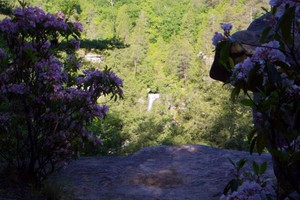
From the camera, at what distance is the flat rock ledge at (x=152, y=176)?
4.21 meters

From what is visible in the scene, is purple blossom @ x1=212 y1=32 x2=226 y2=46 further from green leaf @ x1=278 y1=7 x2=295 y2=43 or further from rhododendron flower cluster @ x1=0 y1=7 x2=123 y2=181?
rhododendron flower cluster @ x1=0 y1=7 x2=123 y2=181

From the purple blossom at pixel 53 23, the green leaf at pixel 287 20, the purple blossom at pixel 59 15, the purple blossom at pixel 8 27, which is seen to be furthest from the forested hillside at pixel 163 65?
the green leaf at pixel 287 20

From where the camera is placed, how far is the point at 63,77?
12.0 feet

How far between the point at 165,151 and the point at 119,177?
1.77 meters

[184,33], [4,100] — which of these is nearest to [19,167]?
[4,100]

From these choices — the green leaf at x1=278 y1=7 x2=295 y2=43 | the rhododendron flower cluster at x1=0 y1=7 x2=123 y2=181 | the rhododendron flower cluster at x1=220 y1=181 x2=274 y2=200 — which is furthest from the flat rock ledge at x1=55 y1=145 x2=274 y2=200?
the green leaf at x1=278 y1=7 x2=295 y2=43

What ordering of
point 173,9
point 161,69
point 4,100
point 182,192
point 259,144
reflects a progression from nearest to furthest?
point 259,144 → point 4,100 → point 182,192 → point 161,69 → point 173,9

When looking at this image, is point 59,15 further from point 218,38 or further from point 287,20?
point 287,20

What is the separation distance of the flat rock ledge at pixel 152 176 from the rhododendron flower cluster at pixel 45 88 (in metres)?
0.60

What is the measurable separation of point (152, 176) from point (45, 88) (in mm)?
2112

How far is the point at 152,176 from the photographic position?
4.99 m

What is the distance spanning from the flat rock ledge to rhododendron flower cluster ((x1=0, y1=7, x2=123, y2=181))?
23.7 inches

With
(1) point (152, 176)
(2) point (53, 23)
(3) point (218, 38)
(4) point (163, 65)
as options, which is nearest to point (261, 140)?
(3) point (218, 38)

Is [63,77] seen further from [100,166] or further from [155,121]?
[155,121]
